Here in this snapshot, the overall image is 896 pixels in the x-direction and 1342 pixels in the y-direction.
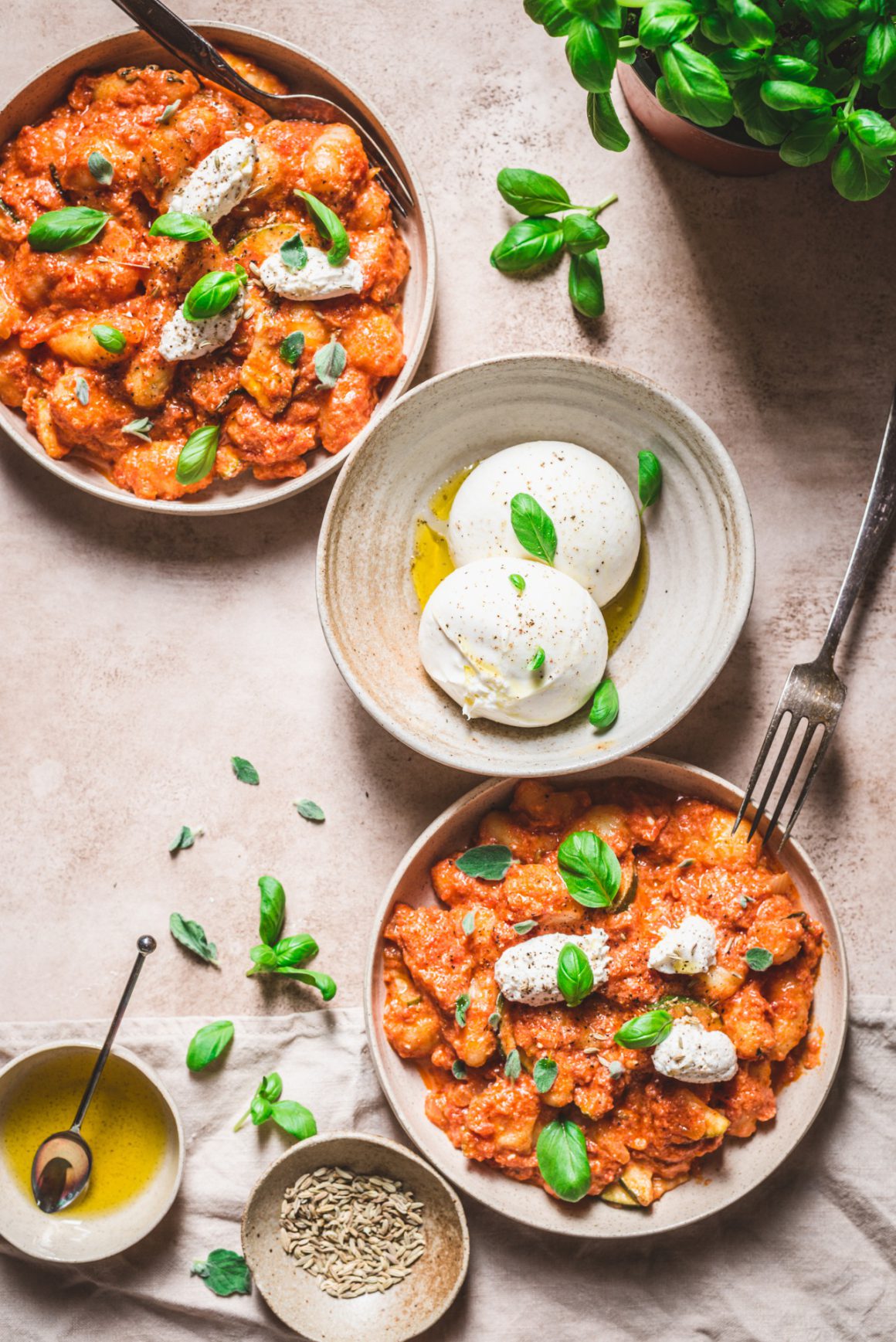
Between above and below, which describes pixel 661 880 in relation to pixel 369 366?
below

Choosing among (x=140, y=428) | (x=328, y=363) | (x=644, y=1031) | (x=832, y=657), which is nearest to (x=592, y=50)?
(x=328, y=363)

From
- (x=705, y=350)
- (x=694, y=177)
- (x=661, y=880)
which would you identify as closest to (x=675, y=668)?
(x=661, y=880)

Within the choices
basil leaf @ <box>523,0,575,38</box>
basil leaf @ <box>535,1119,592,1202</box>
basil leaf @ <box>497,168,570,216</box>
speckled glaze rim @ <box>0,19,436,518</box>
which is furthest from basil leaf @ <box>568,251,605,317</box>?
basil leaf @ <box>535,1119,592,1202</box>

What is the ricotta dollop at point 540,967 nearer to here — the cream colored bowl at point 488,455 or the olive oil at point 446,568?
the cream colored bowl at point 488,455

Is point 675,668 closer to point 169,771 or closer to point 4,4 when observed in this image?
point 169,771

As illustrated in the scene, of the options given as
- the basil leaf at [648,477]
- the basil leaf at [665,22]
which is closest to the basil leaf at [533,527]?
the basil leaf at [648,477]

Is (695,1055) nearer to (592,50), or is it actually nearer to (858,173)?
(858,173)
